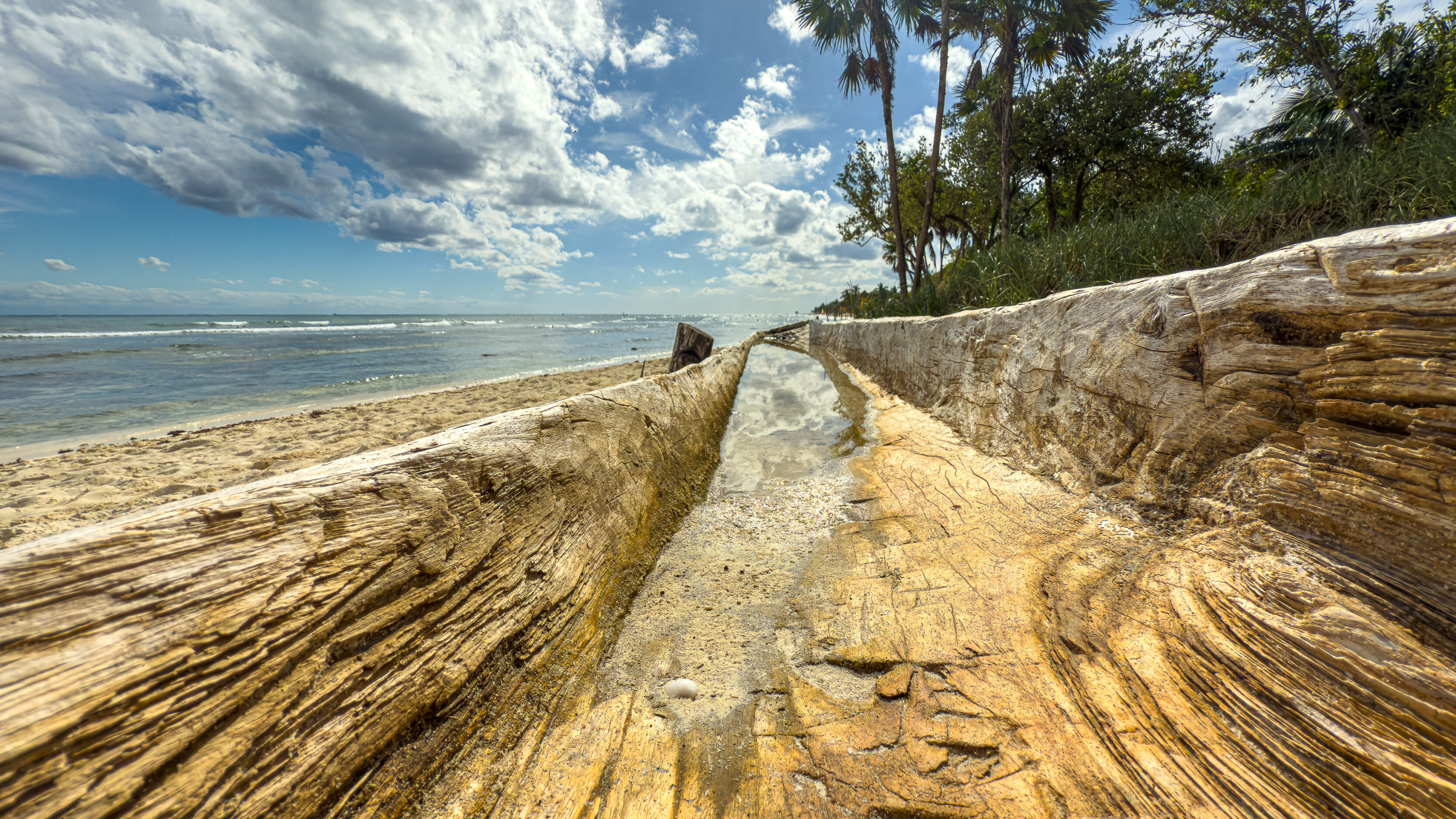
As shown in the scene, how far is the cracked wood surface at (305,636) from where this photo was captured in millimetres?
816

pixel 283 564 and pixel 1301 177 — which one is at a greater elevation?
pixel 1301 177

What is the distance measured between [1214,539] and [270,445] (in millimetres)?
7679

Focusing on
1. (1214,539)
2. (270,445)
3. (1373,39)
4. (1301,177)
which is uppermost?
(1373,39)

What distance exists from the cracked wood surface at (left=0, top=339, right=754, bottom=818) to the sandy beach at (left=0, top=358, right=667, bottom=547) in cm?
295

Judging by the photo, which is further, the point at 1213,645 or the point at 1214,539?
the point at 1214,539

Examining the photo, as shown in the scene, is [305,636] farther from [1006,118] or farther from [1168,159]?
[1168,159]

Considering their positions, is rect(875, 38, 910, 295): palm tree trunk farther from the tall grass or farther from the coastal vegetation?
the tall grass

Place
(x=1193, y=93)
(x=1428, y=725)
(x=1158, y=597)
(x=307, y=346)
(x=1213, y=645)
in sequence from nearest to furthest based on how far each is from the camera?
1. (x=1428, y=725)
2. (x=1213, y=645)
3. (x=1158, y=597)
4. (x=1193, y=93)
5. (x=307, y=346)

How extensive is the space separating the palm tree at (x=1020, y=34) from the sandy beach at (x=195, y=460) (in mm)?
12222

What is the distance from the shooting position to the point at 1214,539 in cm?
172

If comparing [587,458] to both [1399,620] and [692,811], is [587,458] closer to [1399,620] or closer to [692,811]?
[692,811]

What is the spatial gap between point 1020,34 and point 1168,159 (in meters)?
6.02

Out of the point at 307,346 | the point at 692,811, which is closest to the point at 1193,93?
the point at 692,811

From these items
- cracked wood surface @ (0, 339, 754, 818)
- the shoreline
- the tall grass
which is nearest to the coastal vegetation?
the tall grass
